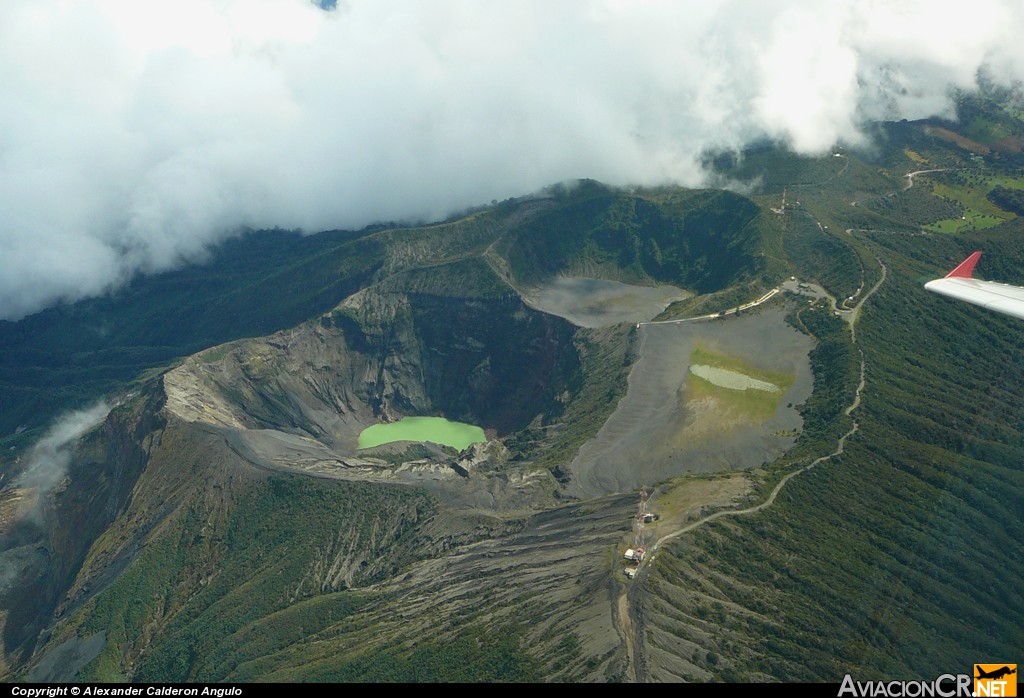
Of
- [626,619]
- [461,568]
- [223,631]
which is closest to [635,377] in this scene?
[461,568]

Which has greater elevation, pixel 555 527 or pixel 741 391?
pixel 741 391

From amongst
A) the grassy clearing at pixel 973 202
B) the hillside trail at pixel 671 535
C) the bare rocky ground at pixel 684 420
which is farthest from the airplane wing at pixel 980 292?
the grassy clearing at pixel 973 202

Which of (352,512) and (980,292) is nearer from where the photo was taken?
(980,292)

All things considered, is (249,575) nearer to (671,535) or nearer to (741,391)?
(671,535)

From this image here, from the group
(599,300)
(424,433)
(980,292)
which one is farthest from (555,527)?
(599,300)

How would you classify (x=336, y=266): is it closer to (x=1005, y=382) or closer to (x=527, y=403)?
(x=527, y=403)

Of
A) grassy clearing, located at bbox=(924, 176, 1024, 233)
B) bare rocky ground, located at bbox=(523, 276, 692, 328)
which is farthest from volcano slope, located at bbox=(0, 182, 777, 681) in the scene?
grassy clearing, located at bbox=(924, 176, 1024, 233)

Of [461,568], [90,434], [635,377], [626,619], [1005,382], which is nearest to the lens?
[626,619]
